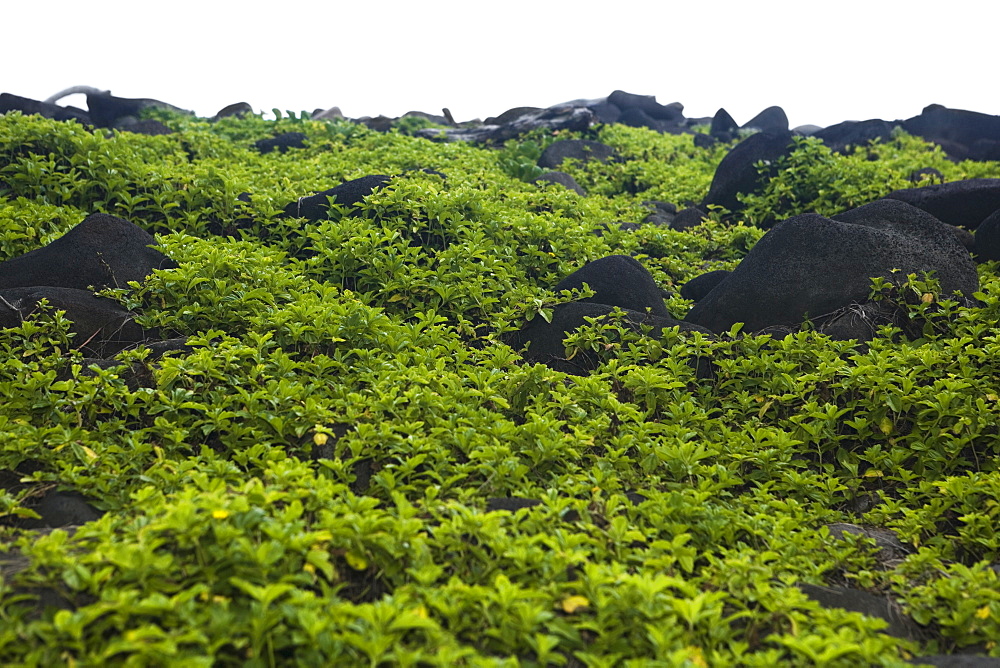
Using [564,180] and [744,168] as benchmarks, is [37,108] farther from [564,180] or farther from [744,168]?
[744,168]

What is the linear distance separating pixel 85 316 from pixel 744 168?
394 inches

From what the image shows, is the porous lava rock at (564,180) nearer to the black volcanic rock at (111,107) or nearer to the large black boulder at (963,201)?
the large black boulder at (963,201)

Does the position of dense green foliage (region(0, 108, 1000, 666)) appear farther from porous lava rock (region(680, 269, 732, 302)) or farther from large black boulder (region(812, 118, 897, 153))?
large black boulder (region(812, 118, 897, 153))

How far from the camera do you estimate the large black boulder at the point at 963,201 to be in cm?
905

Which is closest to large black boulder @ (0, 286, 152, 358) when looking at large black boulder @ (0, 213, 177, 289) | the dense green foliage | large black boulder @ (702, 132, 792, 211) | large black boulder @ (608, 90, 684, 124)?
the dense green foliage

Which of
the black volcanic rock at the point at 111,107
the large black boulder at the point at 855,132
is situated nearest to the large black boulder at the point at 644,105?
the large black boulder at the point at 855,132

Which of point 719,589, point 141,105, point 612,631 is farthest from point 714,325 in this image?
point 141,105

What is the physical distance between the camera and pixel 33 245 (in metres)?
7.29

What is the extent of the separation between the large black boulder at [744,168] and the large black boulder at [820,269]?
14.5 feet

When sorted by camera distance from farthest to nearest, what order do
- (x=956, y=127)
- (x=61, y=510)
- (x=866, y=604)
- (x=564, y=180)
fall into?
(x=956, y=127) < (x=564, y=180) < (x=61, y=510) < (x=866, y=604)

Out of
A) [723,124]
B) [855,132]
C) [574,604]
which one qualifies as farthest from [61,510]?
[723,124]

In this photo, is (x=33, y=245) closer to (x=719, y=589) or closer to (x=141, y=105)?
(x=719, y=589)

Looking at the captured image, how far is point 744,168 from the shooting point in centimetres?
1202

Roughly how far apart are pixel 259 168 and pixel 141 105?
9750mm
